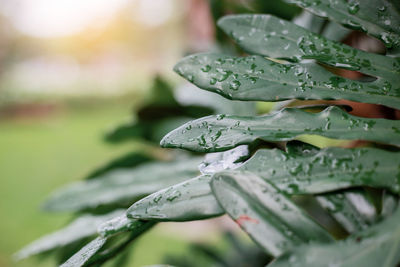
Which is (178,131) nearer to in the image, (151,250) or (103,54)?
(151,250)

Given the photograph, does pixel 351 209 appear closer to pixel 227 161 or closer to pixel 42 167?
pixel 227 161

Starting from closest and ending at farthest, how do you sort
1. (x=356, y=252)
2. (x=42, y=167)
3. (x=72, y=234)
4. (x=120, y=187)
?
(x=356, y=252)
(x=72, y=234)
(x=120, y=187)
(x=42, y=167)

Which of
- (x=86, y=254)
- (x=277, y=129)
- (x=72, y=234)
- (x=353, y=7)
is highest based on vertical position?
(x=353, y=7)

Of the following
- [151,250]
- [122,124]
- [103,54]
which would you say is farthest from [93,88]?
[122,124]

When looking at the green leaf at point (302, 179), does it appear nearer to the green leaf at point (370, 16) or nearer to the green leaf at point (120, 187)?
the green leaf at point (370, 16)

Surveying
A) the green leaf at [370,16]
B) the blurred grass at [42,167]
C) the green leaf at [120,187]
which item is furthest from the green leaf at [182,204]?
the blurred grass at [42,167]

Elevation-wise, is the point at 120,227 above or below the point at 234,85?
below

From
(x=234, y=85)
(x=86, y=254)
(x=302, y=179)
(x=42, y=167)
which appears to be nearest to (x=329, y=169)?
(x=302, y=179)
